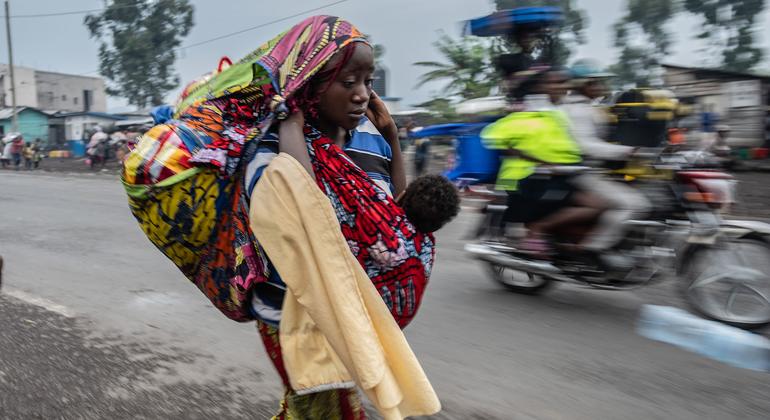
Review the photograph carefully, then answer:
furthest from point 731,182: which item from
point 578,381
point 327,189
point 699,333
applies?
point 327,189

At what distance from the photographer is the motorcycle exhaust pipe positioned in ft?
14.5

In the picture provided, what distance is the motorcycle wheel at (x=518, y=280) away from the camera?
190 inches

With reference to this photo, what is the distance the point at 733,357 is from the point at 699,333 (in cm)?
35

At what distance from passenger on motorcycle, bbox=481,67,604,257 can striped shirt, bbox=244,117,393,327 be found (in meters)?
2.47

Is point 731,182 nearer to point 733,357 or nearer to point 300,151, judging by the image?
point 733,357

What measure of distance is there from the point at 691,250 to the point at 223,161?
11.0 ft

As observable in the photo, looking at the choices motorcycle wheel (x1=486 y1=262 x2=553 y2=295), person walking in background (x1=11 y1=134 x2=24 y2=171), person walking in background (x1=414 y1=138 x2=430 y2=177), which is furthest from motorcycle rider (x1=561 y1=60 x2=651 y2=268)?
person walking in background (x1=11 y1=134 x2=24 y2=171)

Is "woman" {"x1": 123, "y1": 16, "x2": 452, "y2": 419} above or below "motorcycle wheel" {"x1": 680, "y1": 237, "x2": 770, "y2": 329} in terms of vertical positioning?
above

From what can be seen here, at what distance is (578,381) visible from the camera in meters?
3.15

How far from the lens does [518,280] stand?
5.00 m

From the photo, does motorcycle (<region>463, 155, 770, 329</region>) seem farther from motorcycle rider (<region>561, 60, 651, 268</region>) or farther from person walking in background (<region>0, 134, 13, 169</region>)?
person walking in background (<region>0, 134, 13, 169</region>)

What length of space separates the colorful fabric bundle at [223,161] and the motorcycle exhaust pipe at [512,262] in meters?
3.01

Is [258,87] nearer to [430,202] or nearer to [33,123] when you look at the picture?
[430,202]

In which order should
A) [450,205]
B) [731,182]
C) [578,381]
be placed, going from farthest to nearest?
[731,182]
[578,381]
[450,205]
